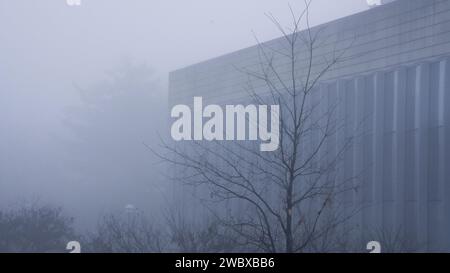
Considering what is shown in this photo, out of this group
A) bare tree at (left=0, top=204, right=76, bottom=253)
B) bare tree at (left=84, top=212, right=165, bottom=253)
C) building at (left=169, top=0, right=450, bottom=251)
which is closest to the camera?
bare tree at (left=0, top=204, right=76, bottom=253)

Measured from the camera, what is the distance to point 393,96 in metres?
6.91

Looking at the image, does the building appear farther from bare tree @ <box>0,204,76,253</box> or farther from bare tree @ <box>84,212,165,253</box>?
bare tree @ <box>0,204,76,253</box>

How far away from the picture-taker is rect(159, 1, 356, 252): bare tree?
5.73 m

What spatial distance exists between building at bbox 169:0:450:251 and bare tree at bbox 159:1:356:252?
16 centimetres

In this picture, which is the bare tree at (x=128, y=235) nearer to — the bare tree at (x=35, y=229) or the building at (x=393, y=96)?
the bare tree at (x=35, y=229)

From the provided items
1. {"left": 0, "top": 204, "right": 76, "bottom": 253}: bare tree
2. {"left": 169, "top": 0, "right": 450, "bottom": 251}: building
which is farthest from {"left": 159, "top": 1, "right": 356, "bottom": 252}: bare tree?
{"left": 0, "top": 204, "right": 76, "bottom": 253}: bare tree

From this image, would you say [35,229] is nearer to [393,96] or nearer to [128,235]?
[128,235]

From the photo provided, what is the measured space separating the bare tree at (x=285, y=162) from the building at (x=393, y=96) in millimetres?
159

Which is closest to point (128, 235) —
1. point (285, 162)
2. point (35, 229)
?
point (35, 229)

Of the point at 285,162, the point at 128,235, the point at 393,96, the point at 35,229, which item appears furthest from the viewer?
the point at 393,96

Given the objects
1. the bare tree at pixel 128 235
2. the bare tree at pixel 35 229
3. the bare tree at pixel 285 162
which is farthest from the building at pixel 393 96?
the bare tree at pixel 35 229

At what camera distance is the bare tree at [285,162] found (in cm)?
573

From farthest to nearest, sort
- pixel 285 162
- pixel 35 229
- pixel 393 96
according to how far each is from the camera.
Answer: pixel 393 96 < pixel 35 229 < pixel 285 162

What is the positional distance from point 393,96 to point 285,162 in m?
1.77
